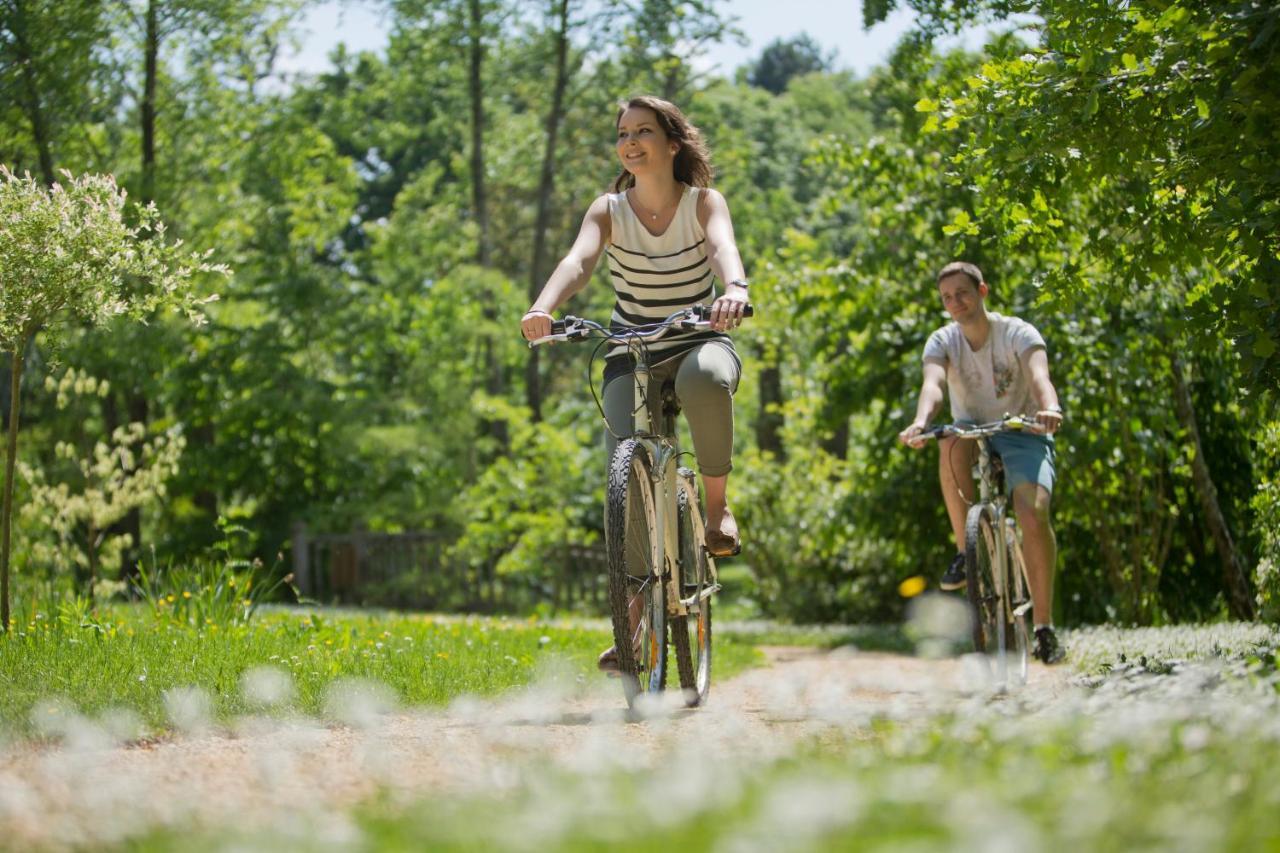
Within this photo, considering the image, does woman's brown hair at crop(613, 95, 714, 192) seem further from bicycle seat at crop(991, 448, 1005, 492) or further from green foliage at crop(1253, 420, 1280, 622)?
green foliage at crop(1253, 420, 1280, 622)

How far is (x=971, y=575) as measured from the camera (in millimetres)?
6074

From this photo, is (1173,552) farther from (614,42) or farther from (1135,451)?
(614,42)

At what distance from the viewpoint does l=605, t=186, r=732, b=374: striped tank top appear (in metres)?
5.34

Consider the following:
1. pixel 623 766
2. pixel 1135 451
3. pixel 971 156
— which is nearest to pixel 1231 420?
pixel 1135 451

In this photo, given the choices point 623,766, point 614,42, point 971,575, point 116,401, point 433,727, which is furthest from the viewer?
point 614,42

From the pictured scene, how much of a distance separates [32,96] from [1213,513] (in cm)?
1122

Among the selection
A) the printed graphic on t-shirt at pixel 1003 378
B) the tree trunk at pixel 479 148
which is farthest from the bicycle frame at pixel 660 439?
the tree trunk at pixel 479 148

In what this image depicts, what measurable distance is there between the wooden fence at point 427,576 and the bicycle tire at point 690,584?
1239cm

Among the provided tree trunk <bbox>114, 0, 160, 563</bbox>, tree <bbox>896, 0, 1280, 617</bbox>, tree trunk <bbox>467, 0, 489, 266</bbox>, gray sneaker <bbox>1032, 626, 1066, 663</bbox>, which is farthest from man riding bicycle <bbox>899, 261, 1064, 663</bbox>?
tree trunk <bbox>467, 0, 489, 266</bbox>

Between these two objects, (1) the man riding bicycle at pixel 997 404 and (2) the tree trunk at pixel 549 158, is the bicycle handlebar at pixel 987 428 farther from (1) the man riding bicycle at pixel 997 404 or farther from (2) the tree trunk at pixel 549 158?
(2) the tree trunk at pixel 549 158

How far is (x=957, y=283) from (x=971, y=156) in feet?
3.58

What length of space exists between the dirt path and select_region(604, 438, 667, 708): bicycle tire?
18 cm

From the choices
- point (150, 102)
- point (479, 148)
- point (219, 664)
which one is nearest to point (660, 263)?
point (219, 664)

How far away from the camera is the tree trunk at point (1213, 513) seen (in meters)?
9.22
